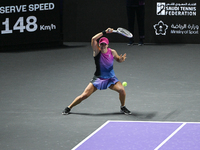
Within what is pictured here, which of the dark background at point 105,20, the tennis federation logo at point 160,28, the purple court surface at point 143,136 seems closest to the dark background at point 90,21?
the dark background at point 105,20

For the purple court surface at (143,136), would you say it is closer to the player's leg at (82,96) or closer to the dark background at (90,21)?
the player's leg at (82,96)

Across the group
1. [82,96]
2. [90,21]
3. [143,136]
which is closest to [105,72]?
[82,96]

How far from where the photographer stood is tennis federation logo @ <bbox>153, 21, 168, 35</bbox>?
18.0 meters

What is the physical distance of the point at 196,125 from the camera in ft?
25.1

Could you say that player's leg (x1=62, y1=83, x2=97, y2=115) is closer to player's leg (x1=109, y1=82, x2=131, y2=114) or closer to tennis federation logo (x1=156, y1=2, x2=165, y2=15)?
player's leg (x1=109, y1=82, x2=131, y2=114)

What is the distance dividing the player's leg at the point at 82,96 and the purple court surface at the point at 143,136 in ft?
2.49

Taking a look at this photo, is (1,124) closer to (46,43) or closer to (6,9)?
(6,9)

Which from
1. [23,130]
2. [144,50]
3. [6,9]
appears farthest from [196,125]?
[6,9]

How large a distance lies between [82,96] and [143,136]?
5.60 ft

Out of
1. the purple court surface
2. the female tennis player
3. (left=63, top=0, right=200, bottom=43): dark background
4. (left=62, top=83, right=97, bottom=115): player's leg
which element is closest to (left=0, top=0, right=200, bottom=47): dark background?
(left=63, top=0, right=200, bottom=43): dark background

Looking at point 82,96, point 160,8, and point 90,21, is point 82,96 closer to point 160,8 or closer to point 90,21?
point 160,8

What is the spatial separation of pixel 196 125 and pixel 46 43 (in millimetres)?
10707

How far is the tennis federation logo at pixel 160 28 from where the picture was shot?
709 inches

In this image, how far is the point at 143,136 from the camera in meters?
7.10
